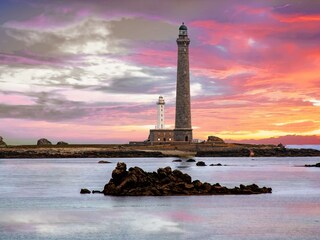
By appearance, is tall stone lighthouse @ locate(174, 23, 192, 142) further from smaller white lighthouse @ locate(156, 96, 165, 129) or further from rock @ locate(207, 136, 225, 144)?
rock @ locate(207, 136, 225, 144)

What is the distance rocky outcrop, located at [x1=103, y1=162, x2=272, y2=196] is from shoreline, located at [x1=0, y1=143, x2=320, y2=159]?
91.7 m

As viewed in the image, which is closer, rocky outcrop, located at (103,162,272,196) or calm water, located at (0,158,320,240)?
calm water, located at (0,158,320,240)

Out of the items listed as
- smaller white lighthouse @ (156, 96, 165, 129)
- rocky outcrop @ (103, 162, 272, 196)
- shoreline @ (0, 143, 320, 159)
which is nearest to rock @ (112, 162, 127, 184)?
rocky outcrop @ (103, 162, 272, 196)

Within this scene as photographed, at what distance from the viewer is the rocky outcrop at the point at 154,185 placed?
4950 cm

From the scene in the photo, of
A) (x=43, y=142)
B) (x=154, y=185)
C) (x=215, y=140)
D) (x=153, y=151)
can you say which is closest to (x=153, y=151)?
(x=153, y=151)

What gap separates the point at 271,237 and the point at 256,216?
25.8 feet

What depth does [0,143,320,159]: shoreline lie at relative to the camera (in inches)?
5763

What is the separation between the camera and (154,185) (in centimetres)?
5062

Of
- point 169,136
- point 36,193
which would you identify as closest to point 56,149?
point 169,136

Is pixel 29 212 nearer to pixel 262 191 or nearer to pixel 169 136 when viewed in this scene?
pixel 262 191

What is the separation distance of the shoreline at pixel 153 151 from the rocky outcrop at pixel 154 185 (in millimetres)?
91740

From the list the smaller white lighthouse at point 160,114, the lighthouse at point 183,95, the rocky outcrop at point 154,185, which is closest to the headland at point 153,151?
the lighthouse at point 183,95

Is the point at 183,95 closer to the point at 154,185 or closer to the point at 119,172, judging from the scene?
the point at 154,185

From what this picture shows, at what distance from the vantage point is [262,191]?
5475 cm
